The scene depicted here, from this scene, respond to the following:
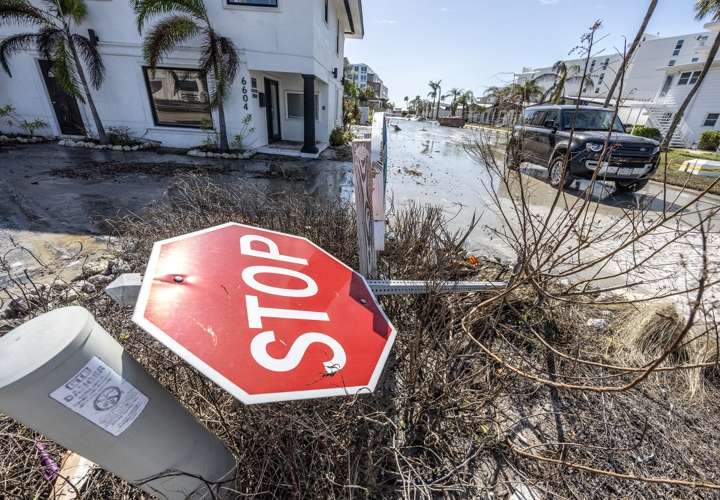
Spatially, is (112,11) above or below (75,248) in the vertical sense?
above

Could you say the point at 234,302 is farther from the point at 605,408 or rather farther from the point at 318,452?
the point at 605,408

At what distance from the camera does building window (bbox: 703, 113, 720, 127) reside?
23070mm

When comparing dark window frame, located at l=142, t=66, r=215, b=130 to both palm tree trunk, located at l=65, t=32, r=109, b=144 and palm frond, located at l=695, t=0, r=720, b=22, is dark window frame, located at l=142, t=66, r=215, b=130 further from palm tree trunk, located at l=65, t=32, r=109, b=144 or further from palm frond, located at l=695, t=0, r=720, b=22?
palm frond, located at l=695, t=0, r=720, b=22

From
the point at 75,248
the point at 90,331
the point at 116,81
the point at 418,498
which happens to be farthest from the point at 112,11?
the point at 418,498

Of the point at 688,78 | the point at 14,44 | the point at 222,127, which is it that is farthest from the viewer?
the point at 688,78

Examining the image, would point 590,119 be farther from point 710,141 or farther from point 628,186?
point 710,141

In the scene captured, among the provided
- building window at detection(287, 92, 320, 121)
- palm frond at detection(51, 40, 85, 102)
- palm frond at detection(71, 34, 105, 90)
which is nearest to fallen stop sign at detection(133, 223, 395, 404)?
palm frond at detection(51, 40, 85, 102)

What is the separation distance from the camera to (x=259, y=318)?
3.20ft

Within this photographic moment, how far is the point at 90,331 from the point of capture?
819mm

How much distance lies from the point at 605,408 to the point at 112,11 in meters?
14.1

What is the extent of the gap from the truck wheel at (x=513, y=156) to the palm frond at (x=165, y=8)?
396 inches

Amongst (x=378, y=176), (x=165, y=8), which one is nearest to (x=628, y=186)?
(x=378, y=176)

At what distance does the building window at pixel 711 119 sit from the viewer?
23.1 metres

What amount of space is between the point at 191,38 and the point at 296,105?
440 cm
